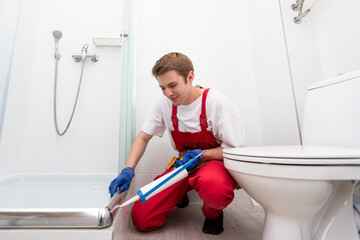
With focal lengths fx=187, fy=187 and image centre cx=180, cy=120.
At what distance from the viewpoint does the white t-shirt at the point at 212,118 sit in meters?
0.81

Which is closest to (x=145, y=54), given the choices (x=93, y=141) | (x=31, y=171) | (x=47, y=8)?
(x=93, y=141)

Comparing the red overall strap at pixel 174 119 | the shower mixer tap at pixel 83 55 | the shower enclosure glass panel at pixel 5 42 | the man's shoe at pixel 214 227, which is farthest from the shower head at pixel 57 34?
the man's shoe at pixel 214 227

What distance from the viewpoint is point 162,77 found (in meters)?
0.80

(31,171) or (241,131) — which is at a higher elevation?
(241,131)

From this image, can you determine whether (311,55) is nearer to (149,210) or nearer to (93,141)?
(149,210)

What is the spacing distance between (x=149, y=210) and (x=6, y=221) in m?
0.47

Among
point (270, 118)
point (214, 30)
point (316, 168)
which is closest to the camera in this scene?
point (316, 168)

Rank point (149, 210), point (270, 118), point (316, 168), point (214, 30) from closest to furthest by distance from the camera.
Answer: point (316, 168), point (149, 210), point (270, 118), point (214, 30)

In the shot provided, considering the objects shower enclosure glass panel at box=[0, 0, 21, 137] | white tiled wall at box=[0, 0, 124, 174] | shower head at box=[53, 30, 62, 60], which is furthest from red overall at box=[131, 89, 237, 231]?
shower head at box=[53, 30, 62, 60]

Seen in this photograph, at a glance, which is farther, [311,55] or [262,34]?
[262,34]

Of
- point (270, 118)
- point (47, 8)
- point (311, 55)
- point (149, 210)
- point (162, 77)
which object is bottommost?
point (149, 210)

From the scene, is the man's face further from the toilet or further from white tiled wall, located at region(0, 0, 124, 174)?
white tiled wall, located at region(0, 0, 124, 174)

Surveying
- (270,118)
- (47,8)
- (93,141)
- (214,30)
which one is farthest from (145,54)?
(270,118)

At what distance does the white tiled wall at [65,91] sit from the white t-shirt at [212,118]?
1.42 feet
